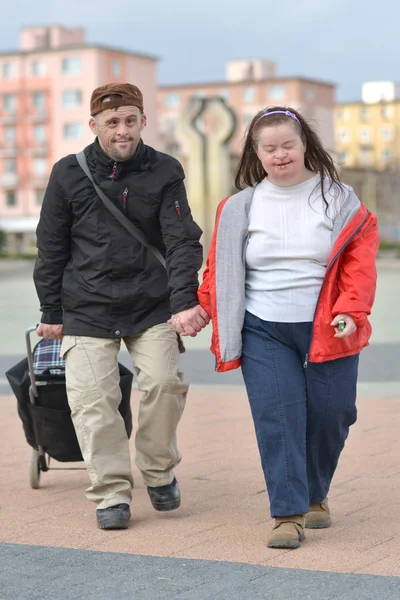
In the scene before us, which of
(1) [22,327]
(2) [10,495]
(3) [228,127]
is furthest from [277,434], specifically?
(3) [228,127]

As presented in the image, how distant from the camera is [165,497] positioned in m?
5.41

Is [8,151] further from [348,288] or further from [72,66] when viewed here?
[348,288]

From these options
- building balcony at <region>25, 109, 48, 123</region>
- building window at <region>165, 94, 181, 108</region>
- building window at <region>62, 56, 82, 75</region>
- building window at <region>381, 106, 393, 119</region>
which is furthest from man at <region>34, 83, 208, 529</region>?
building window at <region>381, 106, 393, 119</region>

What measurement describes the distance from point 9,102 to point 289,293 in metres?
108

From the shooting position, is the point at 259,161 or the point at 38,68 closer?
the point at 259,161

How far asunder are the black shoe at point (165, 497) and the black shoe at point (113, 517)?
0.82 feet

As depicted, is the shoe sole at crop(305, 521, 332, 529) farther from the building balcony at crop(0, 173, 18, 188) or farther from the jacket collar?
the building balcony at crop(0, 173, 18, 188)

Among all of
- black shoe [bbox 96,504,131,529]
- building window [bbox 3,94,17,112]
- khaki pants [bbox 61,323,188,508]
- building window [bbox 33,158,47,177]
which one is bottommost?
building window [bbox 33,158,47,177]

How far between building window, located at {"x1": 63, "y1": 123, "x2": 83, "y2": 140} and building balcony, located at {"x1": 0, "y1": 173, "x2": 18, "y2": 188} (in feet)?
19.7

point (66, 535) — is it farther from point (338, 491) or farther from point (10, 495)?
point (338, 491)

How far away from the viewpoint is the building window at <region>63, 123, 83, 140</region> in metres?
106

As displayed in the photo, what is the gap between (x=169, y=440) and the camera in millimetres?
5395

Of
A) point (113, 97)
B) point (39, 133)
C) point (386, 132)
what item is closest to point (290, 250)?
point (113, 97)

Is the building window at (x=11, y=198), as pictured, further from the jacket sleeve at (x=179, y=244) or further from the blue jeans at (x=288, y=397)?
the blue jeans at (x=288, y=397)
